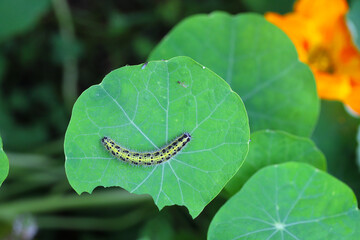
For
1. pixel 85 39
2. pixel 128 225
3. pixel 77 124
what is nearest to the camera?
pixel 77 124

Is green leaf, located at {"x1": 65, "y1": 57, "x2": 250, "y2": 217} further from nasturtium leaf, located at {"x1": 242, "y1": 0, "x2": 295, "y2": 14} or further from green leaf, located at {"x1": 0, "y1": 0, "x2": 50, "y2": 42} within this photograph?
green leaf, located at {"x1": 0, "y1": 0, "x2": 50, "y2": 42}

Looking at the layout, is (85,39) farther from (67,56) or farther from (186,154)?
(186,154)

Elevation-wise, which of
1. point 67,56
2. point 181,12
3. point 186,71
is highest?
point 186,71

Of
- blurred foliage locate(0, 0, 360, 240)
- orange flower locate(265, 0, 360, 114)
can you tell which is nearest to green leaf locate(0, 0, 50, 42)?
blurred foliage locate(0, 0, 360, 240)

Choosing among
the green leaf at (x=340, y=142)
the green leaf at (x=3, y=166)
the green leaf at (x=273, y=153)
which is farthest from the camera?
the green leaf at (x=340, y=142)

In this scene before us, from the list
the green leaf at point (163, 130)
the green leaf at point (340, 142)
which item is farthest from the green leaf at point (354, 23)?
the green leaf at point (163, 130)

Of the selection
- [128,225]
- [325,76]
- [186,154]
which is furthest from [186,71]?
[128,225]

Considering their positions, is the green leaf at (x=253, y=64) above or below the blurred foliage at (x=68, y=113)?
above

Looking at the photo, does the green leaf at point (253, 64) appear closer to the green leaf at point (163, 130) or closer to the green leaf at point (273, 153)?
the green leaf at point (273, 153)
